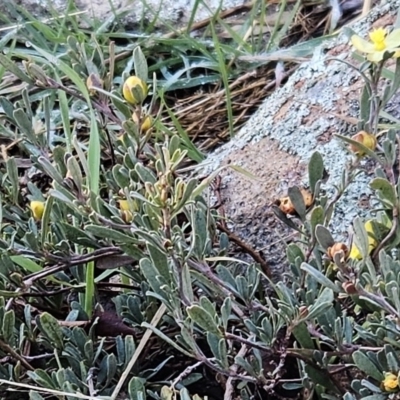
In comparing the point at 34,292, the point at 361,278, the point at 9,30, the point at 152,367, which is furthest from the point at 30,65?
the point at 9,30

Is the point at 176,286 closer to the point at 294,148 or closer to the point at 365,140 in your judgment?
the point at 365,140

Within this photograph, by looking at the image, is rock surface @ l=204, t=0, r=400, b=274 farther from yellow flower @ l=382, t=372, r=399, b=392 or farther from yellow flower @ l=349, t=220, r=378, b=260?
yellow flower @ l=382, t=372, r=399, b=392

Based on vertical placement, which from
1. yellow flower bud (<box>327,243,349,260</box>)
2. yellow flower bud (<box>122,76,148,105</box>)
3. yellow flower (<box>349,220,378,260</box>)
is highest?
yellow flower bud (<box>122,76,148,105</box>)

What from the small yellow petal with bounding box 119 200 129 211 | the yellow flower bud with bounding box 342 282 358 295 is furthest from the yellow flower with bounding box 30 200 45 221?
the yellow flower bud with bounding box 342 282 358 295

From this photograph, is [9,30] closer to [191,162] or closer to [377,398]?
[191,162]

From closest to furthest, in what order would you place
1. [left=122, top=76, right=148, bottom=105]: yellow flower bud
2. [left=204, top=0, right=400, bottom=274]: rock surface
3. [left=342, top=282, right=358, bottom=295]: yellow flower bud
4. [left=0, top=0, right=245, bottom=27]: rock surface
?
Result: [left=342, top=282, right=358, bottom=295]: yellow flower bud < [left=122, top=76, right=148, bottom=105]: yellow flower bud < [left=204, top=0, right=400, bottom=274]: rock surface < [left=0, top=0, right=245, bottom=27]: rock surface
